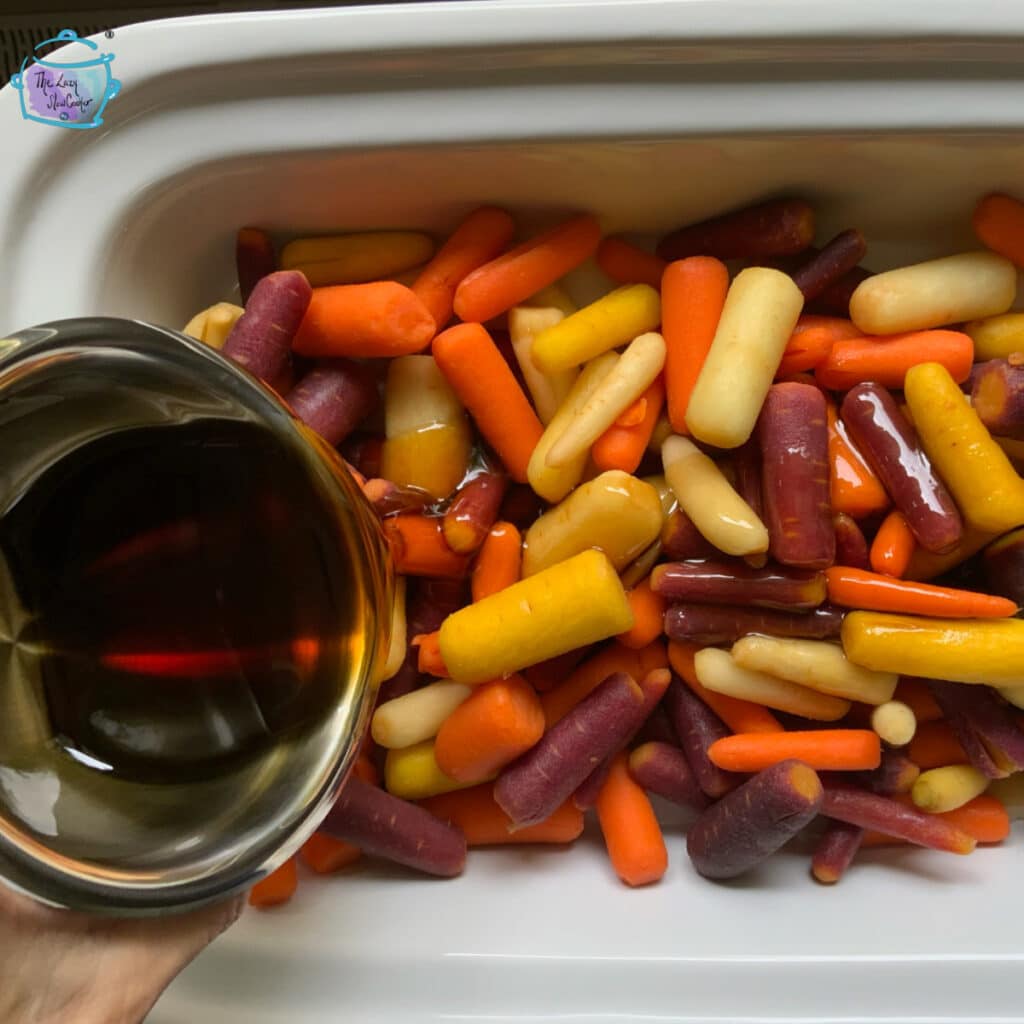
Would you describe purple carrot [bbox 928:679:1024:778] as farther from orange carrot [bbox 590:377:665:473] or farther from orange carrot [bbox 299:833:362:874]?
orange carrot [bbox 299:833:362:874]

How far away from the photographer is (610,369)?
0.79 metres

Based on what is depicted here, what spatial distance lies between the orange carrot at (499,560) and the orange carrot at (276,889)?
0.84ft

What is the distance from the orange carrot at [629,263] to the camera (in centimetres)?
82

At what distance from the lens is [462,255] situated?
80cm

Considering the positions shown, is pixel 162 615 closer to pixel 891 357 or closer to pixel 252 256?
pixel 252 256

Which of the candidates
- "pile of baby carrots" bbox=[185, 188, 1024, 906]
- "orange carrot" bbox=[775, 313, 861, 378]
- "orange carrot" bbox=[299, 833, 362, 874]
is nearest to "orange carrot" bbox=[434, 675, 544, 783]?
"pile of baby carrots" bbox=[185, 188, 1024, 906]

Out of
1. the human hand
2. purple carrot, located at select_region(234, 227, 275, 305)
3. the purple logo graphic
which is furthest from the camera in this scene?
purple carrot, located at select_region(234, 227, 275, 305)

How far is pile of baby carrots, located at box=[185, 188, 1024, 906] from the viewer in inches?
29.5

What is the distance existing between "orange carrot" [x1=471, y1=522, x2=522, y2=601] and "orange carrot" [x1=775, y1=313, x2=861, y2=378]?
0.82 ft

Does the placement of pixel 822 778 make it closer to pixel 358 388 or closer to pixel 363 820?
pixel 363 820

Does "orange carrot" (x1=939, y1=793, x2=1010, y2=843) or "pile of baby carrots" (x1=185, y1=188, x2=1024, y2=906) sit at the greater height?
"pile of baby carrots" (x1=185, y1=188, x2=1024, y2=906)

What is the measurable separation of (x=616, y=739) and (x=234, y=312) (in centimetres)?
45

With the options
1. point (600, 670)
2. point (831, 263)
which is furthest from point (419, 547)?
point (831, 263)

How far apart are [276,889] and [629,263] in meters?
0.56
